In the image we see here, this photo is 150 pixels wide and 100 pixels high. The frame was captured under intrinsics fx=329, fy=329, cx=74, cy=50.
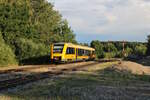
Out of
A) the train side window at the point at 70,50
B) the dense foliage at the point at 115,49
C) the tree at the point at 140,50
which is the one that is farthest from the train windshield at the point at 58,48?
the tree at the point at 140,50

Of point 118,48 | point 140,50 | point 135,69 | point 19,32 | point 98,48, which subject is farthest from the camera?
point 118,48

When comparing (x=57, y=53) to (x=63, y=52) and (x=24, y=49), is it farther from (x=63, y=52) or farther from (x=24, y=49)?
(x=24, y=49)

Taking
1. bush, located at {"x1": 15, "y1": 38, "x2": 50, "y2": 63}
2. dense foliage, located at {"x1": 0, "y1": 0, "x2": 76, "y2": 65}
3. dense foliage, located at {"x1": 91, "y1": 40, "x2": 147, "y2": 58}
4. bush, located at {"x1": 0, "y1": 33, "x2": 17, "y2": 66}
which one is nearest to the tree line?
dense foliage, located at {"x1": 91, "y1": 40, "x2": 147, "y2": 58}

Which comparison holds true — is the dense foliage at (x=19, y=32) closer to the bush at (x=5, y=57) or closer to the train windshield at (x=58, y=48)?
the bush at (x=5, y=57)

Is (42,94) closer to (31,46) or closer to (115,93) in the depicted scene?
(115,93)

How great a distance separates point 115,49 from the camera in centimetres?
11544

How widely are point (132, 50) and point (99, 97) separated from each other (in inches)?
4157

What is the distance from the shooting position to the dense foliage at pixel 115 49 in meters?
96.8

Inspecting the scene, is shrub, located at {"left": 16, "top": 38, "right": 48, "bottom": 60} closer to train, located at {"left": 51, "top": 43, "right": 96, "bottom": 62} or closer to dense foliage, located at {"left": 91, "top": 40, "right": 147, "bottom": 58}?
train, located at {"left": 51, "top": 43, "right": 96, "bottom": 62}

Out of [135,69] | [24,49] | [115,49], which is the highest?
[115,49]

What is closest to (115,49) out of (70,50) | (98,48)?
(98,48)

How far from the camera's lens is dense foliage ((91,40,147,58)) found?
9681cm

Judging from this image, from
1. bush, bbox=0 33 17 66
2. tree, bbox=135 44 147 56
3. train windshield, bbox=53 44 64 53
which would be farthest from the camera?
tree, bbox=135 44 147 56

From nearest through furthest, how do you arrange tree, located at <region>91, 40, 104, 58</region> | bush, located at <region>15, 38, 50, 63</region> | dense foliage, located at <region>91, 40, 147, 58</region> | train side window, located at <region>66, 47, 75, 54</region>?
train side window, located at <region>66, 47, 75, 54</region> < bush, located at <region>15, 38, 50, 63</region> < tree, located at <region>91, 40, 104, 58</region> < dense foliage, located at <region>91, 40, 147, 58</region>
